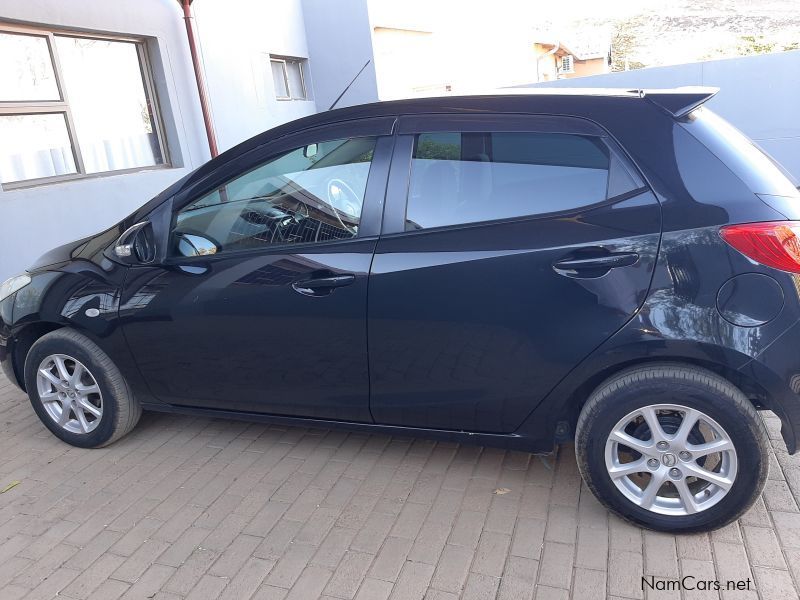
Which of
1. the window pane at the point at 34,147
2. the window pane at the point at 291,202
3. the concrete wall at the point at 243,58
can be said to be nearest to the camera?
the window pane at the point at 291,202

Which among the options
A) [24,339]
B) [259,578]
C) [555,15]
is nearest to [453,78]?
[24,339]

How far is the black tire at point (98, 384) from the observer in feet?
11.1

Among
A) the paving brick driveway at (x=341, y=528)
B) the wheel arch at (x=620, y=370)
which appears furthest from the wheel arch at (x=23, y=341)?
the wheel arch at (x=620, y=370)

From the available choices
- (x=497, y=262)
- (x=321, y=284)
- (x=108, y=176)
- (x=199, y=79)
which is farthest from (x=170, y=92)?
(x=497, y=262)

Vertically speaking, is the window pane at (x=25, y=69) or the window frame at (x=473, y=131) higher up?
the window pane at (x=25, y=69)

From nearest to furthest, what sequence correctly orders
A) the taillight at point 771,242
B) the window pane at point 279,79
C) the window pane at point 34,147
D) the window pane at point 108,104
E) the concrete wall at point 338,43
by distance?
the taillight at point 771,242 → the window pane at point 34,147 → the window pane at point 108,104 → the window pane at point 279,79 → the concrete wall at point 338,43

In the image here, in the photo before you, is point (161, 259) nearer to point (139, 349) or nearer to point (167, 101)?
point (139, 349)

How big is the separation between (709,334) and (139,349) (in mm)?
2656

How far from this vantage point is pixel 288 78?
1108 centimetres

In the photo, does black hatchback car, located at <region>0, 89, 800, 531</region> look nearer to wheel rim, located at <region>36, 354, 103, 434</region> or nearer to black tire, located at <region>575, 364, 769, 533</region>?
black tire, located at <region>575, 364, 769, 533</region>

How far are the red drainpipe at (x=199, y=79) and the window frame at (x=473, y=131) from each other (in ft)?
19.4

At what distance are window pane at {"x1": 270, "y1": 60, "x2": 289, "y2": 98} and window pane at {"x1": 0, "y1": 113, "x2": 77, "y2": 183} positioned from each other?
15.4 feet

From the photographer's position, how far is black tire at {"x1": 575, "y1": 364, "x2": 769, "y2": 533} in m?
2.33

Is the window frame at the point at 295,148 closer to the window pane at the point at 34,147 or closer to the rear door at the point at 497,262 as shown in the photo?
the rear door at the point at 497,262
